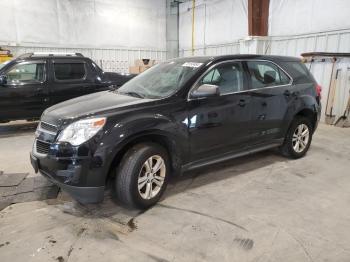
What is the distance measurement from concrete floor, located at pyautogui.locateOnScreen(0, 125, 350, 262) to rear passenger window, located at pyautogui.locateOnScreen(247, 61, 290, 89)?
120 centimetres

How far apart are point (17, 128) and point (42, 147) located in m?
4.51

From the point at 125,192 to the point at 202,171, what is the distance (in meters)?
1.43

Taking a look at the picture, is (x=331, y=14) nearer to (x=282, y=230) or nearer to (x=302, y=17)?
(x=302, y=17)

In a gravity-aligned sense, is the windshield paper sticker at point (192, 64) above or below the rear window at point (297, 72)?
above

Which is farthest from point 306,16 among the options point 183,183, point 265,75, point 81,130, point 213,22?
point 81,130

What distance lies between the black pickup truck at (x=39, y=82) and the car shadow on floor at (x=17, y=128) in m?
0.43

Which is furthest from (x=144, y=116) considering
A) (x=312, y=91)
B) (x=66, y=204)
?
(x=312, y=91)

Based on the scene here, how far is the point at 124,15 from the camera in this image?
1141 cm

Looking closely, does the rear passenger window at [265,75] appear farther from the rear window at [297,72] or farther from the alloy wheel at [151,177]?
the alloy wheel at [151,177]

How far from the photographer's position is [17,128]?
650 cm

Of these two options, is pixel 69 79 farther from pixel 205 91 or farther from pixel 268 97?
pixel 268 97

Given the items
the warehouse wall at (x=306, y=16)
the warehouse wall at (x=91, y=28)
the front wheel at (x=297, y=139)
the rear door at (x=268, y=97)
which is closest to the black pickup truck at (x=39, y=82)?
the rear door at (x=268, y=97)

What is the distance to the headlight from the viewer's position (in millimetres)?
2387

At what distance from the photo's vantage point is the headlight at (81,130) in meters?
2.39
